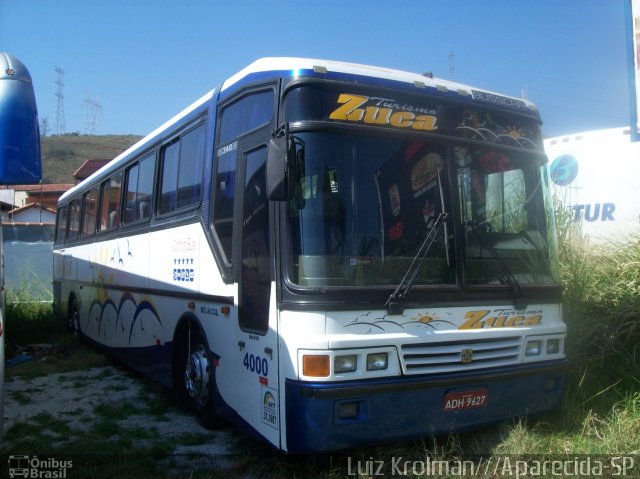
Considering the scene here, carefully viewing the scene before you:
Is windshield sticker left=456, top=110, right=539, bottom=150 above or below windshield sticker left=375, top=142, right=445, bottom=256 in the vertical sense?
above

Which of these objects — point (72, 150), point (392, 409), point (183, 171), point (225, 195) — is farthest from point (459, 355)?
point (72, 150)

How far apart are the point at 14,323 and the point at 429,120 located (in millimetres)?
11291

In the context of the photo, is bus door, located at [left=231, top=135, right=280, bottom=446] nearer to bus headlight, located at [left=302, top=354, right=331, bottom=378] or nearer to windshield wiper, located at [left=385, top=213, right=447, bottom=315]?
bus headlight, located at [left=302, top=354, right=331, bottom=378]

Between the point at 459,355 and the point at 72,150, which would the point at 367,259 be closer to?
the point at 459,355

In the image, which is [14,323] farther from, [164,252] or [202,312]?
[202,312]

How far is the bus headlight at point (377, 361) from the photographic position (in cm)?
435

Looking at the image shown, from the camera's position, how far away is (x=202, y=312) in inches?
231

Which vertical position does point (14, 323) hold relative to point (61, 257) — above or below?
below

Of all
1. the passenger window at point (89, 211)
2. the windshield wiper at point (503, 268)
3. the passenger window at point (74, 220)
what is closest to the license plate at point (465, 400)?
the windshield wiper at point (503, 268)

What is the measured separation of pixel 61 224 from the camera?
1399 cm

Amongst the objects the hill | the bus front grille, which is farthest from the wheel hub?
the hill

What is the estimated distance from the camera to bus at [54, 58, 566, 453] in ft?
14.2

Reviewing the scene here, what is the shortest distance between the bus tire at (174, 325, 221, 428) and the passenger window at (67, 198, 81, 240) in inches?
252

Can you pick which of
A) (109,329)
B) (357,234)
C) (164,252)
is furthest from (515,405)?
(109,329)
